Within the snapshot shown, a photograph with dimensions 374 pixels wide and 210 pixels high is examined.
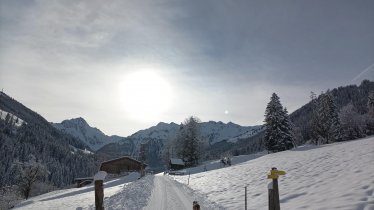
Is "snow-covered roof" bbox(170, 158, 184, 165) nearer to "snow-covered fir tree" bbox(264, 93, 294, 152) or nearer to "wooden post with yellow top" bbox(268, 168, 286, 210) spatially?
"snow-covered fir tree" bbox(264, 93, 294, 152)

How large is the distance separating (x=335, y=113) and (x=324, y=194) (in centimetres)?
6909

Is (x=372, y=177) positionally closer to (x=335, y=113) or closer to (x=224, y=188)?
(x=224, y=188)

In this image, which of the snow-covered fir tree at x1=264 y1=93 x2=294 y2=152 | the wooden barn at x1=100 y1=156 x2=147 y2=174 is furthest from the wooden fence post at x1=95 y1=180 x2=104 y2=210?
the wooden barn at x1=100 y1=156 x2=147 y2=174

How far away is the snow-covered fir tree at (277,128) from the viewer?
6669cm

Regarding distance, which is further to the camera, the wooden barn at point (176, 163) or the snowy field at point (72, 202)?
the wooden barn at point (176, 163)

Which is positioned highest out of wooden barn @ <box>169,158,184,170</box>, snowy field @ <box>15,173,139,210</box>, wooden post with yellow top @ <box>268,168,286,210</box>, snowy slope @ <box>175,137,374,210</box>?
wooden post with yellow top @ <box>268,168,286,210</box>

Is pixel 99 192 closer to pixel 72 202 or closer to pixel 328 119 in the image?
pixel 72 202

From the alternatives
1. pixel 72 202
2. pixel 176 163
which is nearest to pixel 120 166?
pixel 176 163

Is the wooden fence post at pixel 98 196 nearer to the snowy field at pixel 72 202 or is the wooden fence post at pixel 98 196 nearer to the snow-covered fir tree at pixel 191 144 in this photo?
the snowy field at pixel 72 202

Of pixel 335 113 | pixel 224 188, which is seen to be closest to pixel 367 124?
pixel 335 113

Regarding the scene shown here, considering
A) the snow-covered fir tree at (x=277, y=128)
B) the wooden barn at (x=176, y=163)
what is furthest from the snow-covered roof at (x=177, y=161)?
the snow-covered fir tree at (x=277, y=128)

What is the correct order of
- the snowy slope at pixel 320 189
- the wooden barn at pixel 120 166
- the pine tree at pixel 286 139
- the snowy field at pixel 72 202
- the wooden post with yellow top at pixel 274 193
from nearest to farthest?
the wooden post with yellow top at pixel 274 193
the snowy slope at pixel 320 189
the snowy field at pixel 72 202
the pine tree at pixel 286 139
the wooden barn at pixel 120 166

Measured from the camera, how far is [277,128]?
6781 cm

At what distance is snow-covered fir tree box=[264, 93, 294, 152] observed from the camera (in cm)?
6669
